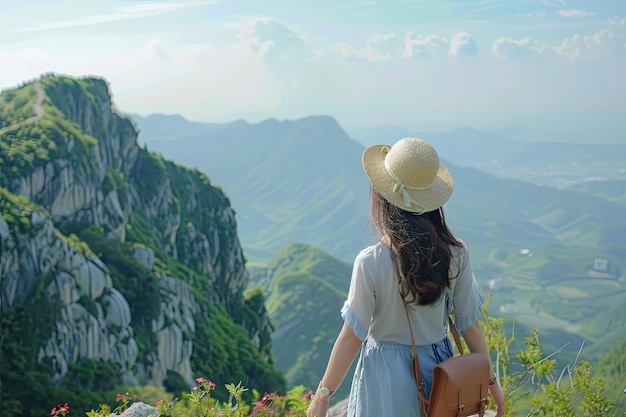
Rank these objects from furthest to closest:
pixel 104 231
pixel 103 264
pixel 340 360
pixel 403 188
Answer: pixel 104 231 < pixel 103 264 < pixel 403 188 < pixel 340 360

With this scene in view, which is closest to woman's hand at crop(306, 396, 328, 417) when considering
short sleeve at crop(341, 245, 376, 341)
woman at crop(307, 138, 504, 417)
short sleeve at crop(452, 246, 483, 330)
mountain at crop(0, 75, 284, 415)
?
woman at crop(307, 138, 504, 417)

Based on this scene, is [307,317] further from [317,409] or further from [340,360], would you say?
[340,360]

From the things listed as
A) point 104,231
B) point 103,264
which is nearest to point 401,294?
point 103,264

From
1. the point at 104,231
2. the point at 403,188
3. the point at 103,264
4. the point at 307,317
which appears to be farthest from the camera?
the point at 307,317

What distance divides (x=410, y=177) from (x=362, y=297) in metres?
0.71

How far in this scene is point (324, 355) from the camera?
108 meters

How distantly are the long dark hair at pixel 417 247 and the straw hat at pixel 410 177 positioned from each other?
6 cm

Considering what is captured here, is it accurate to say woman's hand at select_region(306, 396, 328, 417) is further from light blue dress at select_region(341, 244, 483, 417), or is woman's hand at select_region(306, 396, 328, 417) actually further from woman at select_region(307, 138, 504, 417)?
light blue dress at select_region(341, 244, 483, 417)

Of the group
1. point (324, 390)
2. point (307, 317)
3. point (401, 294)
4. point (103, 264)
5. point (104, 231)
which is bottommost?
point (307, 317)

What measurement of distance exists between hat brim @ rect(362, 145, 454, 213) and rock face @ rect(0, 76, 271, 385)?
26.2 m

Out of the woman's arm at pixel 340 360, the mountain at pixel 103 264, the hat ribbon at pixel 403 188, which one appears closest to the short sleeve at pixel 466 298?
the hat ribbon at pixel 403 188

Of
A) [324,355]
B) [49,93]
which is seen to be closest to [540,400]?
[49,93]

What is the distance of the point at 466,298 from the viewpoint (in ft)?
12.6

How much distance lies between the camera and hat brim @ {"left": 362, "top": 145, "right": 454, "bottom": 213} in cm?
366
